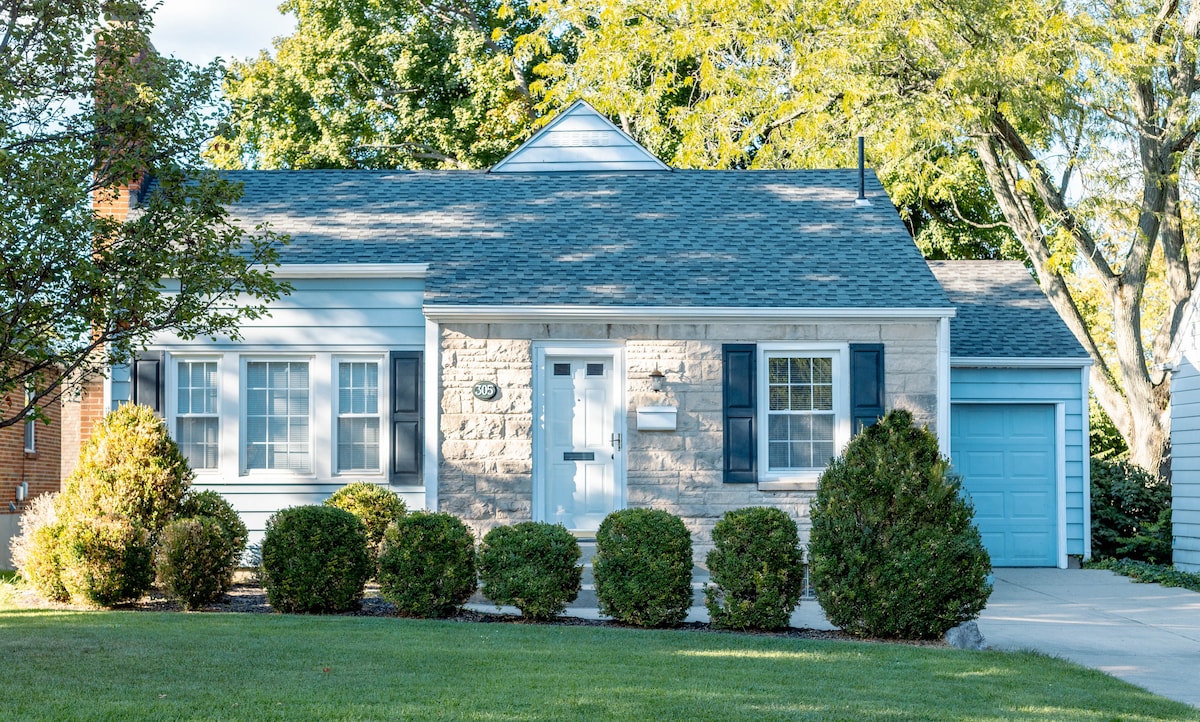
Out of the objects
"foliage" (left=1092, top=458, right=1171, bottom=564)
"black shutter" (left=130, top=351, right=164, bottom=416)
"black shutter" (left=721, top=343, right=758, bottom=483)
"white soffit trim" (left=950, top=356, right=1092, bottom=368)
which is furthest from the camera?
"foliage" (left=1092, top=458, right=1171, bottom=564)

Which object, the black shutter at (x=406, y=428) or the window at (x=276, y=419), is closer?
the black shutter at (x=406, y=428)

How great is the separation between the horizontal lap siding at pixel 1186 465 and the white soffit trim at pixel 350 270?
920 cm

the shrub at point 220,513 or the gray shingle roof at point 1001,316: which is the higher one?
the gray shingle roof at point 1001,316

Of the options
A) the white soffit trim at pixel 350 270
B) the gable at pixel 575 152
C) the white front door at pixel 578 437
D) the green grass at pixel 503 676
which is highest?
the gable at pixel 575 152

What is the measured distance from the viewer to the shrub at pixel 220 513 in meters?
11.2

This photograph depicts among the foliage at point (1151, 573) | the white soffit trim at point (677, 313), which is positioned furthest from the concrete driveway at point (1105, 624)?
the white soffit trim at point (677, 313)

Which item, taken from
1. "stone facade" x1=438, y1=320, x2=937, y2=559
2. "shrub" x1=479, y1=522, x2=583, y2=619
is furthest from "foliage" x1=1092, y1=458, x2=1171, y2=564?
"shrub" x1=479, y1=522, x2=583, y2=619

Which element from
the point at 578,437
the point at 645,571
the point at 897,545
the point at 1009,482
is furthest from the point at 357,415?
the point at 1009,482

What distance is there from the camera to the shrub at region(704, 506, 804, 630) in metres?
9.42

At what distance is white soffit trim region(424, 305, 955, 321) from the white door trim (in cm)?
37

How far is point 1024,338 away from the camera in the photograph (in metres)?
15.4

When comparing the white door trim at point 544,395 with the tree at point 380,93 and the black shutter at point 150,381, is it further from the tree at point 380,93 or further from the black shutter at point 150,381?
the tree at point 380,93

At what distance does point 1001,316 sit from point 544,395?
7019mm

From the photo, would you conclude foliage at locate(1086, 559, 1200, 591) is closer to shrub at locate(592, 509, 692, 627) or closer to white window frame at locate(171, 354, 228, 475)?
shrub at locate(592, 509, 692, 627)
